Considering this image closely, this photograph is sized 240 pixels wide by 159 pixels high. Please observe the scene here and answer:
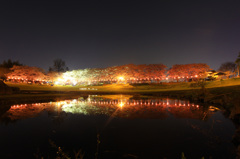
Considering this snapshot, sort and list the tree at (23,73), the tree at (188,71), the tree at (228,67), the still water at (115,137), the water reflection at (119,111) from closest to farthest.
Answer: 1. the still water at (115,137)
2. the water reflection at (119,111)
3. the tree at (23,73)
4. the tree at (188,71)
5. the tree at (228,67)

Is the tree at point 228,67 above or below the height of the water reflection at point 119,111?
above

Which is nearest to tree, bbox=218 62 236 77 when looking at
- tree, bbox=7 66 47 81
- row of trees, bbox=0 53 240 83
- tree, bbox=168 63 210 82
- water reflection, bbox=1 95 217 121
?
row of trees, bbox=0 53 240 83

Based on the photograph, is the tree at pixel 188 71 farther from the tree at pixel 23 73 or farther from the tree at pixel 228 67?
the tree at pixel 23 73

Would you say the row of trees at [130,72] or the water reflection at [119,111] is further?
the row of trees at [130,72]

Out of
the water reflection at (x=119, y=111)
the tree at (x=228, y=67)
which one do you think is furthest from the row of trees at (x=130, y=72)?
the water reflection at (x=119, y=111)

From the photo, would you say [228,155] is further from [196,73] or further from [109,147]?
[196,73]

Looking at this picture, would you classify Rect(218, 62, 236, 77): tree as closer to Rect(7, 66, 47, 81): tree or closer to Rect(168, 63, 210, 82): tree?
Rect(168, 63, 210, 82): tree

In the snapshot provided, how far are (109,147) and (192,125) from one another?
22.8 ft

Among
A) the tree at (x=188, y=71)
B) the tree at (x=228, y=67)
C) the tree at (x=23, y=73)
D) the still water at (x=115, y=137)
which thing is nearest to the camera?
the still water at (x=115, y=137)

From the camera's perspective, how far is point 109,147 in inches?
280

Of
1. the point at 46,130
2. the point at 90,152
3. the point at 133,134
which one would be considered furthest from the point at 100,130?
the point at 46,130

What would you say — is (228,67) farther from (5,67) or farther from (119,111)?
(5,67)

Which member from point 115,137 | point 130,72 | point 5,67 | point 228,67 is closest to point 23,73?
point 5,67

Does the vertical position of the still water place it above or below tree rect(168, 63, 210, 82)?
below
